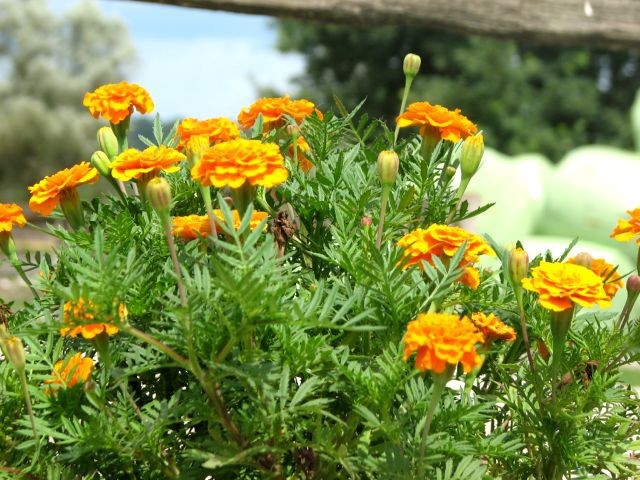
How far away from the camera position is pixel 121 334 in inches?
→ 27.2

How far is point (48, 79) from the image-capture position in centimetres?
973

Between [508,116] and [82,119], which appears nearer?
[508,116]

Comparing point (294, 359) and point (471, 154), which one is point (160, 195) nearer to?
point (294, 359)

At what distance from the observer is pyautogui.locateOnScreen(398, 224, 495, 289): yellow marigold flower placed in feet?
2.14

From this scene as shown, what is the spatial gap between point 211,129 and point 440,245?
23cm

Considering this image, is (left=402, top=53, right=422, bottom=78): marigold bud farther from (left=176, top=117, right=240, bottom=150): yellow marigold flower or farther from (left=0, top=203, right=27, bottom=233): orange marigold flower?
(left=0, top=203, right=27, bottom=233): orange marigold flower

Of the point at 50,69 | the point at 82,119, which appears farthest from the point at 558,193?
the point at 50,69

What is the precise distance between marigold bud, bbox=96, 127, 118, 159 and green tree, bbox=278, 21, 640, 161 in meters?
7.08

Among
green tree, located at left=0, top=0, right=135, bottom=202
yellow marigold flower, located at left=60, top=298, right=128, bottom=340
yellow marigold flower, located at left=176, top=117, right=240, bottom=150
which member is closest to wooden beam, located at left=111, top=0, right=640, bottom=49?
yellow marigold flower, located at left=176, top=117, right=240, bottom=150

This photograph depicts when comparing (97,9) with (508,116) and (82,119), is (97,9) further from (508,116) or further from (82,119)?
(508,116)

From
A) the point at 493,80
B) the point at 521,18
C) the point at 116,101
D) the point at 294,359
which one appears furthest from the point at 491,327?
the point at 493,80

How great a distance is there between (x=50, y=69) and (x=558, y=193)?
775 cm

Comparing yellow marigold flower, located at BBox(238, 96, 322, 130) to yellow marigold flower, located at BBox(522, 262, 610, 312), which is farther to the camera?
yellow marigold flower, located at BBox(238, 96, 322, 130)

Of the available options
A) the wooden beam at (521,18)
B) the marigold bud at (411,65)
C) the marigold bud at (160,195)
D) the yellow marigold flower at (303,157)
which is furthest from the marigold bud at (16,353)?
the wooden beam at (521,18)
